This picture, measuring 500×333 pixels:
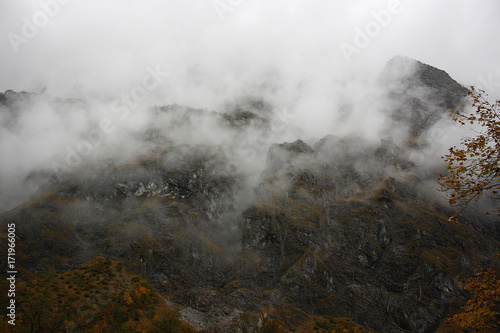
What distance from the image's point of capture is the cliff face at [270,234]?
7494 centimetres

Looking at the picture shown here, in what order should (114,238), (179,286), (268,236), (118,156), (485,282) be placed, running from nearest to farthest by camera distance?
(485,282) < (179,286) < (114,238) < (268,236) < (118,156)

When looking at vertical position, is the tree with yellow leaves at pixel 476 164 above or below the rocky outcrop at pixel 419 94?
below

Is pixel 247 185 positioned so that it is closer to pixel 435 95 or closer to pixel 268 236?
pixel 268 236

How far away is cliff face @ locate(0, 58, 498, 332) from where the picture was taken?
74938mm

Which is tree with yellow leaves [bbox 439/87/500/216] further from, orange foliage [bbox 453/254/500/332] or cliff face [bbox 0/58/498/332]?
cliff face [bbox 0/58/498/332]

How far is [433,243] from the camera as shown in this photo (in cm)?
8762

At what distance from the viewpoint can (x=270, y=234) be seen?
94938mm

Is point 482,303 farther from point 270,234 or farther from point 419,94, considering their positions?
point 419,94

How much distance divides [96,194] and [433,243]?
121m

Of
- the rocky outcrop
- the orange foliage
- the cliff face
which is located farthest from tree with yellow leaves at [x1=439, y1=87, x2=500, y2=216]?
the rocky outcrop

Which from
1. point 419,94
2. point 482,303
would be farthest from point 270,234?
point 419,94

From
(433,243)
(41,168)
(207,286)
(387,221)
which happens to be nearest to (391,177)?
(387,221)

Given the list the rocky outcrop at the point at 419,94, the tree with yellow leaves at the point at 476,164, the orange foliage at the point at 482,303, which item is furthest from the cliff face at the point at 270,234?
the tree with yellow leaves at the point at 476,164

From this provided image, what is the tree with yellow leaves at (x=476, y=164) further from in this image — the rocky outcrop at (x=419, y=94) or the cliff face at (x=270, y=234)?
the rocky outcrop at (x=419, y=94)
